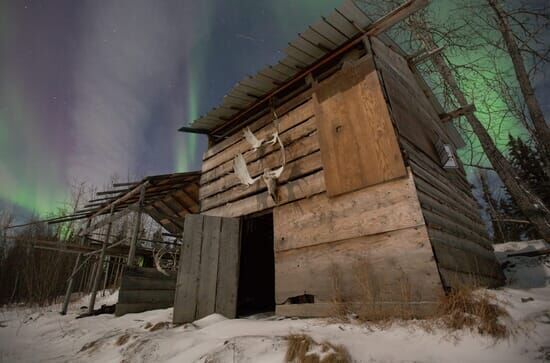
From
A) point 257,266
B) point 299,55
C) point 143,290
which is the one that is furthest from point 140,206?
point 299,55

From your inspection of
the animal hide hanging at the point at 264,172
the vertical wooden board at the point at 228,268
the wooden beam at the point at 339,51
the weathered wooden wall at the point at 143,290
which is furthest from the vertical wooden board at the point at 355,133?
the weathered wooden wall at the point at 143,290

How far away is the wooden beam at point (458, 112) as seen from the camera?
6.33 m

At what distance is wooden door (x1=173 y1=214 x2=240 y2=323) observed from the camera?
493 centimetres

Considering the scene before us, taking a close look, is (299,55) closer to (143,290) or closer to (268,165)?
(268,165)

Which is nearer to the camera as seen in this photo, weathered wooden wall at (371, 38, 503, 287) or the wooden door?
weathered wooden wall at (371, 38, 503, 287)

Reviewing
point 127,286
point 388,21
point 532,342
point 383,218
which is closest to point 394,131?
point 383,218

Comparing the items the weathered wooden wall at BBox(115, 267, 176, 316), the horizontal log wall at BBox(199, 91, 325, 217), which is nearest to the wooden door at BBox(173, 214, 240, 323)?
the horizontal log wall at BBox(199, 91, 325, 217)

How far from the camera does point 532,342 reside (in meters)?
2.13

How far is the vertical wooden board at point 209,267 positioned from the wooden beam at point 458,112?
6465 mm

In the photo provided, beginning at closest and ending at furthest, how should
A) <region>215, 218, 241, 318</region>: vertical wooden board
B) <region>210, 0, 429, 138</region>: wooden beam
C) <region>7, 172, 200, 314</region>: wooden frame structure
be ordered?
<region>210, 0, 429, 138</region>: wooden beam < <region>215, 218, 241, 318</region>: vertical wooden board < <region>7, 172, 200, 314</region>: wooden frame structure

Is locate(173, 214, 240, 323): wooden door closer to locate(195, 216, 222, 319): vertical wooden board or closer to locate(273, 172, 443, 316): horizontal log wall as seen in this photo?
locate(195, 216, 222, 319): vertical wooden board

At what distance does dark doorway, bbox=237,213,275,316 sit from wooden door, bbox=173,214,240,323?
1649mm

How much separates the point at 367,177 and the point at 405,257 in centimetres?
127

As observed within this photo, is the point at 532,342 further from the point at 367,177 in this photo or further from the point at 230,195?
the point at 230,195
